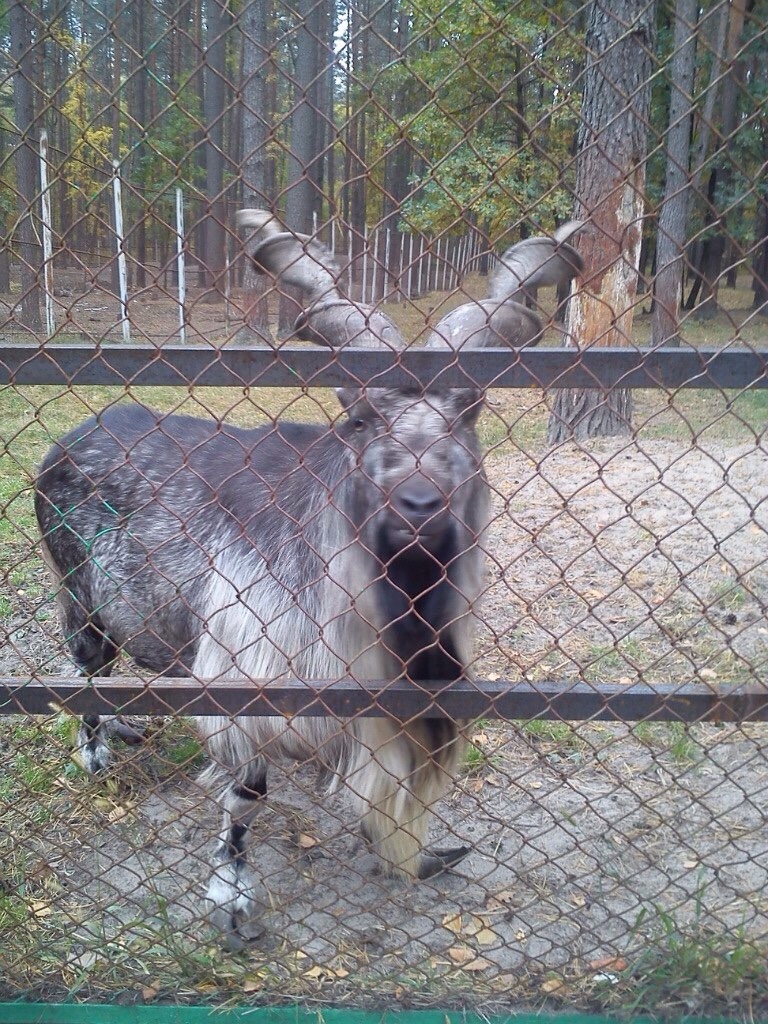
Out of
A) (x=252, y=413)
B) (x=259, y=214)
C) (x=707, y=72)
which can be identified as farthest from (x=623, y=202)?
(x=707, y=72)

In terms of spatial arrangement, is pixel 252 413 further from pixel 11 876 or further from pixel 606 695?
pixel 606 695

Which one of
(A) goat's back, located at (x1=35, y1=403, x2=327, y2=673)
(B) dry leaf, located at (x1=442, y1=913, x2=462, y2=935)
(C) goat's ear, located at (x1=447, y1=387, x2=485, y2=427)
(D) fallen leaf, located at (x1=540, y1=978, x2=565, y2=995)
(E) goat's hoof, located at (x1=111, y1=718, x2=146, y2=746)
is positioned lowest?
(E) goat's hoof, located at (x1=111, y1=718, x2=146, y2=746)

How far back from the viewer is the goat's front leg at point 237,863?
3225 mm

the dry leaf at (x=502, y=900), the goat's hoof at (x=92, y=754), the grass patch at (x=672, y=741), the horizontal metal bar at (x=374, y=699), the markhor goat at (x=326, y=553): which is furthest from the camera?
the goat's hoof at (x=92, y=754)

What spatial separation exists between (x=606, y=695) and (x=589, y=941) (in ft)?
3.97

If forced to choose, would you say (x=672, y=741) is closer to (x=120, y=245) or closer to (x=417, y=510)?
(x=417, y=510)

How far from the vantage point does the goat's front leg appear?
10.6 feet

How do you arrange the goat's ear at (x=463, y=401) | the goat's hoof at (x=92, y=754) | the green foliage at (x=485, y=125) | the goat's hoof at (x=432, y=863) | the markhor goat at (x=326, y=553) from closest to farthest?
the markhor goat at (x=326, y=553)
the goat's ear at (x=463, y=401)
the goat's hoof at (x=432, y=863)
the goat's hoof at (x=92, y=754)
the green foliage at (x=485, y=125)

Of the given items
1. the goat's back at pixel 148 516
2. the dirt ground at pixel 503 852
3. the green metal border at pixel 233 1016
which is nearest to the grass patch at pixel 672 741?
the dirt ground at pixel 503 852

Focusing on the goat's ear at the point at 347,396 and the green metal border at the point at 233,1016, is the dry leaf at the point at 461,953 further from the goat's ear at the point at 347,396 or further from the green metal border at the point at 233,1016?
the goat's ear at the point at 347,396

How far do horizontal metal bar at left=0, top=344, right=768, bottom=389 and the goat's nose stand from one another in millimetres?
314

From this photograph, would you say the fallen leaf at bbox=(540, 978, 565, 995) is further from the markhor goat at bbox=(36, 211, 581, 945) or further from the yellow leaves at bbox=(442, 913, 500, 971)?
the markhor goat at bbox=(36, 211, 581, 945)

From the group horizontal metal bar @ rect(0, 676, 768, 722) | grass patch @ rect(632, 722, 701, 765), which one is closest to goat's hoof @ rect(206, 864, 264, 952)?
horizontal metal bar @ rect(0, 676, 768, 722)

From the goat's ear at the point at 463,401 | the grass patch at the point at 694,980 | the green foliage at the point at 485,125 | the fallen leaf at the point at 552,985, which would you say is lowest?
the fallen leaf at the point at 552,985
